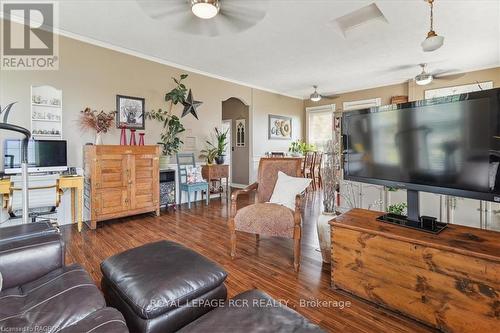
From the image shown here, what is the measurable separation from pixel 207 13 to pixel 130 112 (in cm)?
245

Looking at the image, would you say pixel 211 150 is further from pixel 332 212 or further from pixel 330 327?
pixel 330 327

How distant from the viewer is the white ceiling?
291 cm

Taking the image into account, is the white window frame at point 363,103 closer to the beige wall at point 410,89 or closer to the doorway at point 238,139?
the beige wall at point 410,89

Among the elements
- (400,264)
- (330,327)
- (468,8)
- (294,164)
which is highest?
(468,8)

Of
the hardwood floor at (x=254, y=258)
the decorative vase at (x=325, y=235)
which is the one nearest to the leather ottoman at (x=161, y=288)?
the hardwood floor at (x=254, y=258)

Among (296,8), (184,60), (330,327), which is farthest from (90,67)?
(330,327)

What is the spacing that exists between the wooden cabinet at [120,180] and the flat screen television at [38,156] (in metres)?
0.30

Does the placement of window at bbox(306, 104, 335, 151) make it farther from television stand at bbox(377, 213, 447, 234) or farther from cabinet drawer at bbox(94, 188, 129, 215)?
television stand at bbox(377, 213, 447, 234)

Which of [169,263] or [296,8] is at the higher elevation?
[296,8]

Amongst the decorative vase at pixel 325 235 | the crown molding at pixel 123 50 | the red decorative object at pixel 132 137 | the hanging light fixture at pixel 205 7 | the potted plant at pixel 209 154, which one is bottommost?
the decorative vase at pixel 325 235

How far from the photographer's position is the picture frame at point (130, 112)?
13.3 feet

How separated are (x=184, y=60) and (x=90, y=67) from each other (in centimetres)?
151

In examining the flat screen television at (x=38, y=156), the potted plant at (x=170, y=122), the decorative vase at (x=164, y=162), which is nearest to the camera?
A: the flat screen television at (x=38, y=156)

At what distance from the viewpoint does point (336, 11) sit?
2941 millimetres
